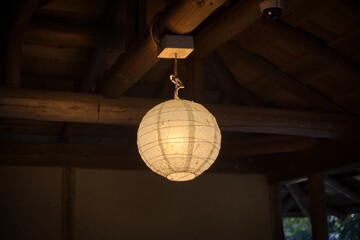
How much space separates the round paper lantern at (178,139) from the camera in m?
3.20

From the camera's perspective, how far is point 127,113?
483 cm

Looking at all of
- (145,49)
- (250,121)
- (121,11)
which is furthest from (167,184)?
(145,49)

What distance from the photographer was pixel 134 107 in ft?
15.9

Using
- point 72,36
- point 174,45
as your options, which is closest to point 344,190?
point 72,36

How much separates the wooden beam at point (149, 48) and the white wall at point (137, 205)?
7.20ft

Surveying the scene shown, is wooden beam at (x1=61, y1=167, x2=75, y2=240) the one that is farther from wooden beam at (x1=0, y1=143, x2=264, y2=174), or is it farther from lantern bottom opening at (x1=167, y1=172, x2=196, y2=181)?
lantern bottom opening at (x1=167, y1=172, x2=196, y2=181)

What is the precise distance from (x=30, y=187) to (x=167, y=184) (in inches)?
64.6

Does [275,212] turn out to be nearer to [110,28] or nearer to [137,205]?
[137,205]

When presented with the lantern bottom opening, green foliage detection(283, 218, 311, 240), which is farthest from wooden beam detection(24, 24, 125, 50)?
green foliage detection(283, 218, 311, 240)

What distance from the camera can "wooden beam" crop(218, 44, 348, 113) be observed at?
5.75 m

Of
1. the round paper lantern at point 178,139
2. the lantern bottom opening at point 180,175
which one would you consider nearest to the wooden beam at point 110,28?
the round paper lantern at point 178,139

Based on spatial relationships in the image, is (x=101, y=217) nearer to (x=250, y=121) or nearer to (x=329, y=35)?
(x=250, y=121)

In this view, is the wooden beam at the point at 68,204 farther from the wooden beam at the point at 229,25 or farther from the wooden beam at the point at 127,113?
the wooden beam at the point at 229,25

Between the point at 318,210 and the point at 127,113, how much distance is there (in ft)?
8.80
